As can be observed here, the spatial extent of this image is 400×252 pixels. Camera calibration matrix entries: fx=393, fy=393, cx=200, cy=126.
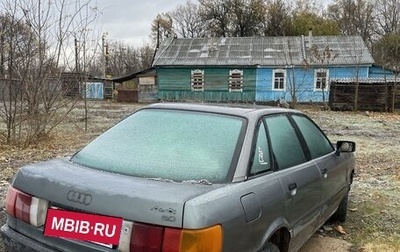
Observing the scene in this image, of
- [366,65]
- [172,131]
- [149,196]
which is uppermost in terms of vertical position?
[366,65]

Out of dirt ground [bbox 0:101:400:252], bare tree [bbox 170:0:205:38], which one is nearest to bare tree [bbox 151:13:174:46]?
bare tree [bbox 170:0:205:38]

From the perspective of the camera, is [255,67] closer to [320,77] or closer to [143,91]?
[320,77]

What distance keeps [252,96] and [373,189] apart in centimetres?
2420

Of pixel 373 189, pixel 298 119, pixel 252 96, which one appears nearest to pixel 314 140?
pixel 298 119

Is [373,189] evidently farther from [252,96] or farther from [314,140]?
[252,96]

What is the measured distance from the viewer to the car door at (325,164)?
3.56 metres

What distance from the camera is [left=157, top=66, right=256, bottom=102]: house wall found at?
30.1 m

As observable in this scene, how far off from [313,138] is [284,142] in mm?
786

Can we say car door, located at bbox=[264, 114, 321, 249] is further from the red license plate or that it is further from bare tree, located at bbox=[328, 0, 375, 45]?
bare tree, located at bbox=[328, 0, 375, 45]

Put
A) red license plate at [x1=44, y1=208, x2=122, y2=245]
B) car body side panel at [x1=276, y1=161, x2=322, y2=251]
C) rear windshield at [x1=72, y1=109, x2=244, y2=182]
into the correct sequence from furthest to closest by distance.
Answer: car body side panel at [x1=276, y1=161, x2=322, y2=251], rear windshield at [x1=72, y1=109, x2=244, y2=182], red license plate at [x1=44, y1=208, x2=122, y2=245]

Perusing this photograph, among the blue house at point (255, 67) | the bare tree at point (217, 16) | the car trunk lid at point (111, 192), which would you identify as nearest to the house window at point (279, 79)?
the blue house at point (255, 67)

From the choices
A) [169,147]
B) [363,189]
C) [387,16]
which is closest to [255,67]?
[363,189]

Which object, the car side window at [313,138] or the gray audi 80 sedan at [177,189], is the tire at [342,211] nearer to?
the car side window at [313,138]

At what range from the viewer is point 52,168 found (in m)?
2.49
